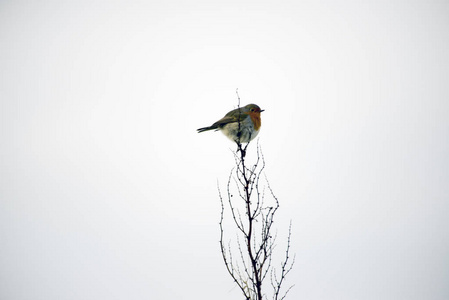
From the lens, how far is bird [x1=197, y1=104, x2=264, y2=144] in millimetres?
7734

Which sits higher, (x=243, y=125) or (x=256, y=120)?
(x=256, y=120)

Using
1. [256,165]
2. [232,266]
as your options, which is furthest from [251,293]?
[256,165]

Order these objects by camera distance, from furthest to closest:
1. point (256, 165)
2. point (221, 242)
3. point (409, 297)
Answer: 1. point (409, 297)
2. point (256, 165)
3. point (221, 242)

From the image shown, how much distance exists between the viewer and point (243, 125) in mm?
7633

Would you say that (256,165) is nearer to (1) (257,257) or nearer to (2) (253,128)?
(1) (257,257)

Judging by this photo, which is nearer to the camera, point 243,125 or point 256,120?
point 243,125

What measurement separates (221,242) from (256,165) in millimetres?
1077

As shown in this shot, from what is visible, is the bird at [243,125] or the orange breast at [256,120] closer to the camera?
the bird at [243,125]

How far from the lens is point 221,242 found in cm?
403

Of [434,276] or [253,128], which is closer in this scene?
[253,128]

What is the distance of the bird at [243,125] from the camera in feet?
25.4

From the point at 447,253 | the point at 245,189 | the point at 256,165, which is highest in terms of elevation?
the point at 447,253

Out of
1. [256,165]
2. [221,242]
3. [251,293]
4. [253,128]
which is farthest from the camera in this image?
[253,128]

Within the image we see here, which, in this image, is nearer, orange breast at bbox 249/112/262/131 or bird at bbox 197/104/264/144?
bird at bbox 197/104/264/144
